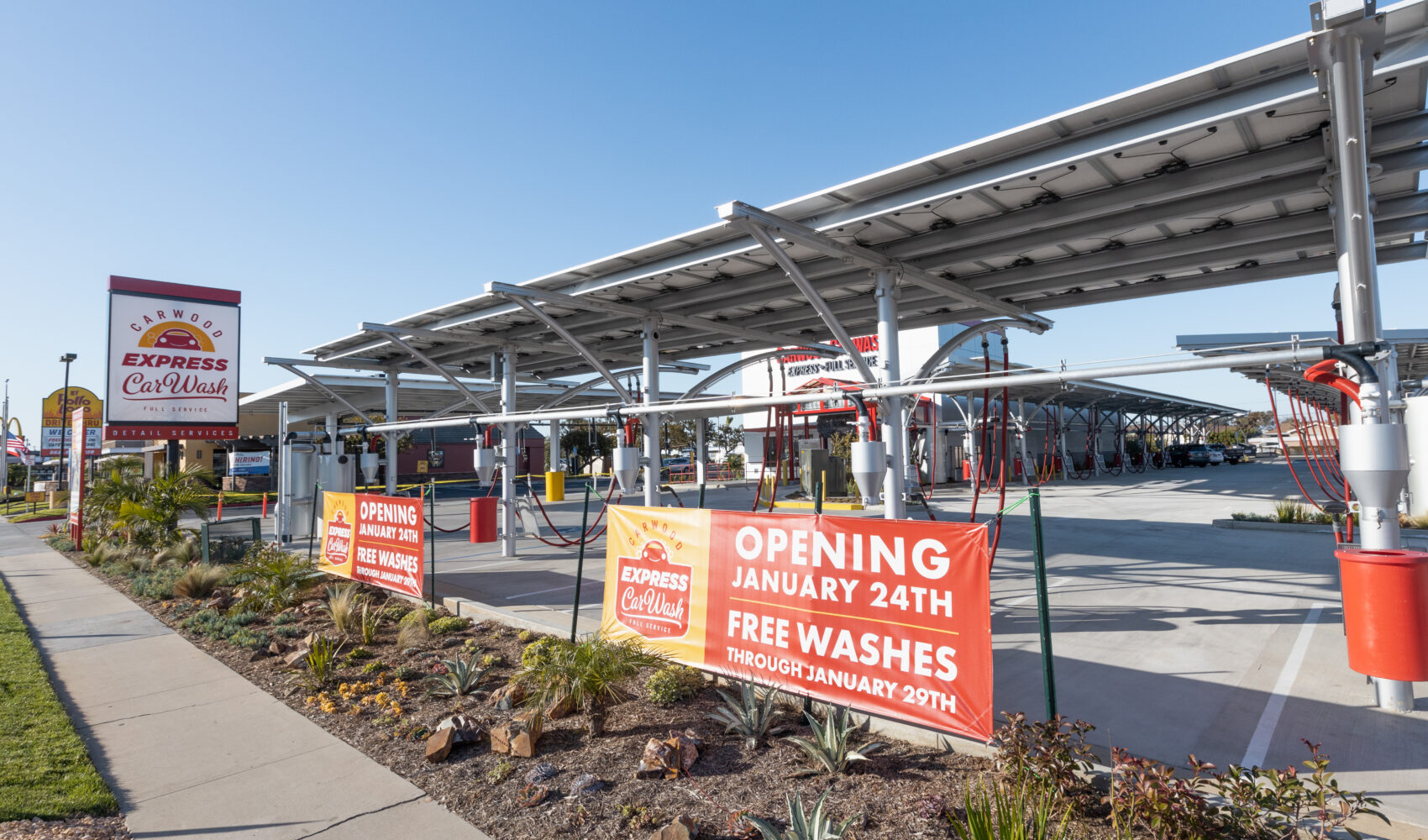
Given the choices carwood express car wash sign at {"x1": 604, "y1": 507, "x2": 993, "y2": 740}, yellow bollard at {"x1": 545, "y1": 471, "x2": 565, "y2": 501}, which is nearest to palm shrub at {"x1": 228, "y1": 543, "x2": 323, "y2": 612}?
carwood express car wash sign at {"x1": 604, "y1": 507, "x2": 993, "y2": 740}

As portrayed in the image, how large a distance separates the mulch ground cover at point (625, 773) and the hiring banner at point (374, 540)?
295cm

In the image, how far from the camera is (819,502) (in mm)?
6195

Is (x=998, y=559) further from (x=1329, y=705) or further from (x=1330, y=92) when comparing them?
(x=1330, y=92)

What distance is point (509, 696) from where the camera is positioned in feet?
20.1

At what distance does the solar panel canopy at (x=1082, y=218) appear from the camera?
560 cm

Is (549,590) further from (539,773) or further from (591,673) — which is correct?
(539,773)

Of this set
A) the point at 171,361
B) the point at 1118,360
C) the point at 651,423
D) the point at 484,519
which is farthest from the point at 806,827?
the point at 171,361

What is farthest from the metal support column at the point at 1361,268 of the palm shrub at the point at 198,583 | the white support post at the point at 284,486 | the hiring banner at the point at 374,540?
the white support post at the point at 284,486

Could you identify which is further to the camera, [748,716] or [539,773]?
[748,716]

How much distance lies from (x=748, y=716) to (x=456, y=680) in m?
2.89

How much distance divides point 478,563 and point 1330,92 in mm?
13759

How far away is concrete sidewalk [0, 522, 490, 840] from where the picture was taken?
4.41 meters

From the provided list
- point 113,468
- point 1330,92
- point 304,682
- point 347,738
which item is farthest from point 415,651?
point 113,468

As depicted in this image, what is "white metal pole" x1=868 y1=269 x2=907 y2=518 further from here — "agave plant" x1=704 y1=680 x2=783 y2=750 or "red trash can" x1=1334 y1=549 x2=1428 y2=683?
"red trash can" x1=1334 y1=549 x2=1428 y2=683
